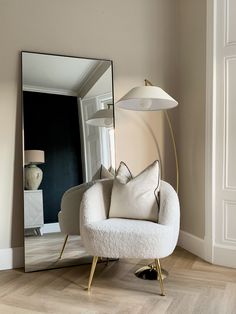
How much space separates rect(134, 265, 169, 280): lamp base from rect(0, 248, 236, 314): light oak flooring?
0.05 m

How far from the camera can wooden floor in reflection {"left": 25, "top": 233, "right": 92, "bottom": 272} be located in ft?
8.85

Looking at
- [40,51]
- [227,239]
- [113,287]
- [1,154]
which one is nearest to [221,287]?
[227,239]

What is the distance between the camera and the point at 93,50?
2980mm

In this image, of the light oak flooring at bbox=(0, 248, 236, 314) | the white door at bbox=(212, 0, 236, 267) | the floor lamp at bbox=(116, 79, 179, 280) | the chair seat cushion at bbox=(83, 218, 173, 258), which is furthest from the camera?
the white door at bbox=(212, 0, 236, 267)

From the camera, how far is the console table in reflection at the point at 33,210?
8.89 feet

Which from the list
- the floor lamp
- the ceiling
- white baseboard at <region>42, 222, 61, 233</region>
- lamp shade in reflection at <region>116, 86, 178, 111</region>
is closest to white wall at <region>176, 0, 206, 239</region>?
the floor lamp

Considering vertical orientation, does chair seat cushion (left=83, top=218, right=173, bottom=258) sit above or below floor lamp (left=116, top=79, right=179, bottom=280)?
below

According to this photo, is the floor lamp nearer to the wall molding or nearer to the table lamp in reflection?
the wall molding

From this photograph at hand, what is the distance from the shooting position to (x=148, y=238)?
7.14 ft

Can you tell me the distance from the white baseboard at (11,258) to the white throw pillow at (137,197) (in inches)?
33.9

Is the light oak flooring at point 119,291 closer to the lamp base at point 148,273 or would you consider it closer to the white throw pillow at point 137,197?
the lamp base at point 148,273

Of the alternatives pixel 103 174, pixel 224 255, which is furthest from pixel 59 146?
pixel 224 255

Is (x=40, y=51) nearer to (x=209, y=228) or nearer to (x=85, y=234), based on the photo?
(x=85, y=234)

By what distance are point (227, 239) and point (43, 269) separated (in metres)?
1.55
